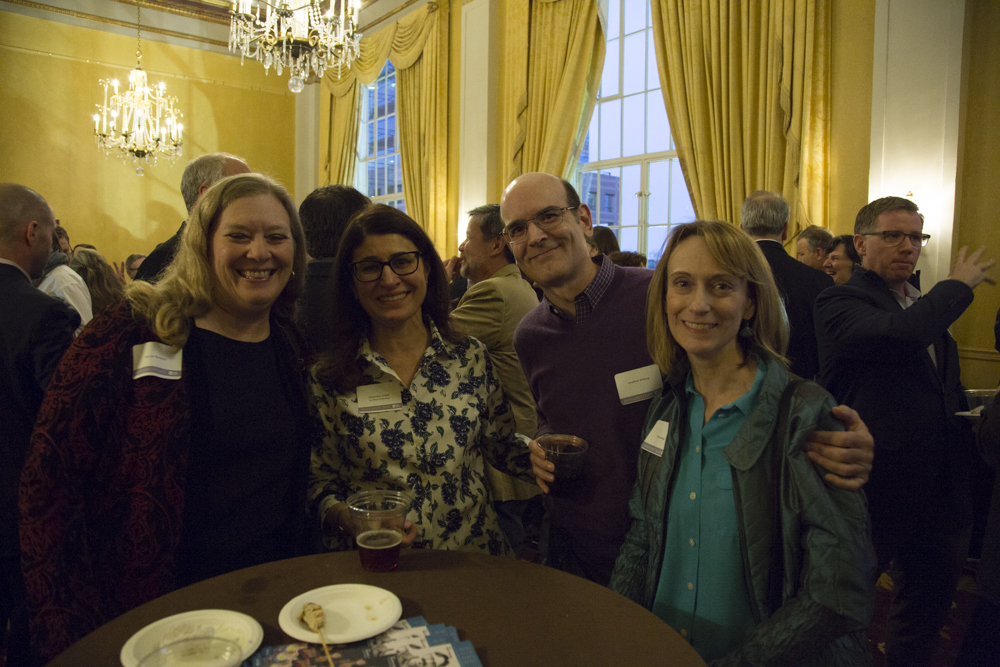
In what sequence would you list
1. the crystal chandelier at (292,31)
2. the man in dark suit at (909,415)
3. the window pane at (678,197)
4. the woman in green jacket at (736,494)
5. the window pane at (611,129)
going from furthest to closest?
the window pane at (611,129) → the window pane at (678,197) → the crystal chandelier at (292,31) → the man in dark suit at (909,415) → the woman in green jacket at (736,494)

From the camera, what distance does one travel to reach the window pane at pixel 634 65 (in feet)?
21.0

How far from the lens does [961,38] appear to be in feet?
13.1

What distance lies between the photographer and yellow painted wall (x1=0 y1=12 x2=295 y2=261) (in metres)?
8.93

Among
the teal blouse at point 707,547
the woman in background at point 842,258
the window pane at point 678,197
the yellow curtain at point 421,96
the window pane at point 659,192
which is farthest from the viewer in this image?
the yellow curtain at point 421,96

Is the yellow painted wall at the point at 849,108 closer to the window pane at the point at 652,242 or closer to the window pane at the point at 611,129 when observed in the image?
the window pane at the point at 652,242

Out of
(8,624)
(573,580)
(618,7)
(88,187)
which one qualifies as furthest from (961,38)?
(88,187)

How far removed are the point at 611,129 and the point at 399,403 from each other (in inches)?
226

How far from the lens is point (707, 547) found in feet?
4.61

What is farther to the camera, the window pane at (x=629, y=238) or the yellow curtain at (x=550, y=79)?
the window pane at (x=629, y=238)

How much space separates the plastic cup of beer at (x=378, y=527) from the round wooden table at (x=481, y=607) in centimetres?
3

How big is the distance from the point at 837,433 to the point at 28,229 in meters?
2.52

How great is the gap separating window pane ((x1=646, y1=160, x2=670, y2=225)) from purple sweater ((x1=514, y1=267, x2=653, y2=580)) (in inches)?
182

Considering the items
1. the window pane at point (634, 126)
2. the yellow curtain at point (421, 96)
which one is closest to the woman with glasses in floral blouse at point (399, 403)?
the window pane at point (634, 126)

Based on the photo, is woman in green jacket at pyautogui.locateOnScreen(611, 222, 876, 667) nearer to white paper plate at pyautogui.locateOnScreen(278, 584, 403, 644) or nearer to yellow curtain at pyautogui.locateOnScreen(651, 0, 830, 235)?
white paper plate at pyautogui.locateOnScreen(278, 584, 403, 644)
